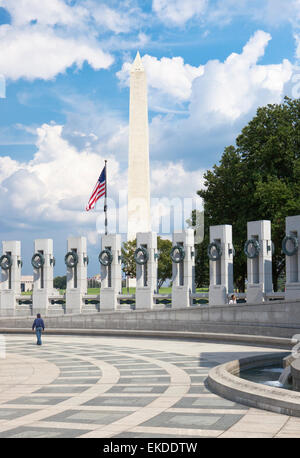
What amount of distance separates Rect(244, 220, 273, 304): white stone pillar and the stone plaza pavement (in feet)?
25.4

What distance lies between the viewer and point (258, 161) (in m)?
44.2

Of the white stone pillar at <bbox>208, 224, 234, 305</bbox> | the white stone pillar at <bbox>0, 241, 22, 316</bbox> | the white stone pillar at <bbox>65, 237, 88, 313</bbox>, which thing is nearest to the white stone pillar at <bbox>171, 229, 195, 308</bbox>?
the white stone pillar at <bbox>208, 224, 234, 305</bbox>

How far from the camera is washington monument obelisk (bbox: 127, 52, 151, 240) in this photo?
64750mm

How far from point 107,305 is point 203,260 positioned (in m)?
16.8

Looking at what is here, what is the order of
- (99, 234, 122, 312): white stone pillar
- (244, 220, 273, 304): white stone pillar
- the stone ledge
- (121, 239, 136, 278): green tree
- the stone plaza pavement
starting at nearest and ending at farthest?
the stone plaza pavement → the stone ledge → (244, 220, 273, 304): white stone pillar → (99, 234, 122, 312): white stone pillar → (121, 239, 136, 278): green tree

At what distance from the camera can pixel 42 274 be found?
4044 cm

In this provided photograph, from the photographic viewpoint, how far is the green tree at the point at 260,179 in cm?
4094

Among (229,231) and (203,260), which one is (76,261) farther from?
(203,260)

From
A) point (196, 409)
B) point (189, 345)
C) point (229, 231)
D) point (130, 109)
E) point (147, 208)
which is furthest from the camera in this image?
point (147, 208)

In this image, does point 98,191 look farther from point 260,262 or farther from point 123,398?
point 123,398

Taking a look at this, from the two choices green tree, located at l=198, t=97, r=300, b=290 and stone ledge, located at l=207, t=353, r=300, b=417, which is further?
green tree, located at l=198, t=97, r=300, b=290

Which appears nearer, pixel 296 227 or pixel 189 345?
pixel 189 345

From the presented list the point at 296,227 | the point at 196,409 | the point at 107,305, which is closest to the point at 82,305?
the point at 107,305

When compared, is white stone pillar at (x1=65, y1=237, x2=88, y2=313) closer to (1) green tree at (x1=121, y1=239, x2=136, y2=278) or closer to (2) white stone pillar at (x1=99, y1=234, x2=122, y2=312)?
(2) white stone pillar at (x1=99, y1=234, x2=122, y2=312)
